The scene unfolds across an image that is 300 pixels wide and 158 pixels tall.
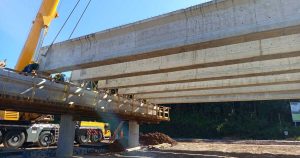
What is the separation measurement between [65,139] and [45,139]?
683 cm

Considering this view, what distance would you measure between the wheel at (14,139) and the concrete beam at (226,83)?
686 centimetres

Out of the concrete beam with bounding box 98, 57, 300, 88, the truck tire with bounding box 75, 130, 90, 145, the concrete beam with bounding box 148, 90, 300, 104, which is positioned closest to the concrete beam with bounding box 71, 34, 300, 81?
the concrete beam with bounding box 98, 57, 300, 88

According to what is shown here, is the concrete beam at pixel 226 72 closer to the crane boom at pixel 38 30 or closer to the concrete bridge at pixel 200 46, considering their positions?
the concrete bridge at pixel 200 46

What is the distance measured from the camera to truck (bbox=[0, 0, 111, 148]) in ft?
50.6

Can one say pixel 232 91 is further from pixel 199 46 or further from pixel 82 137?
pixel 82 137

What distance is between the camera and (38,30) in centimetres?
1559

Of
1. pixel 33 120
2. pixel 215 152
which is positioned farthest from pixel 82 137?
pixel 215 152

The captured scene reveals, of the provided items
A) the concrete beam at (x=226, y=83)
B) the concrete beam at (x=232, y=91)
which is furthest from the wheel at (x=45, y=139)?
the concrete beam at (x=232, y=91)

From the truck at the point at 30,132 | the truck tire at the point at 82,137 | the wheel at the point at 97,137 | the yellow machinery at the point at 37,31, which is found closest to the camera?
the yellow machinery at the point at 37,31

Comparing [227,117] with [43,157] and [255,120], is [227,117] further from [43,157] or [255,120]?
[43,157]

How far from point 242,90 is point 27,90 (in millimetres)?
13730

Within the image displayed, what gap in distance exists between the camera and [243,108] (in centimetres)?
4731

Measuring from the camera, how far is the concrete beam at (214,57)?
34.6 feet

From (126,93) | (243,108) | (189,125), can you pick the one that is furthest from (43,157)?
(243,108)
